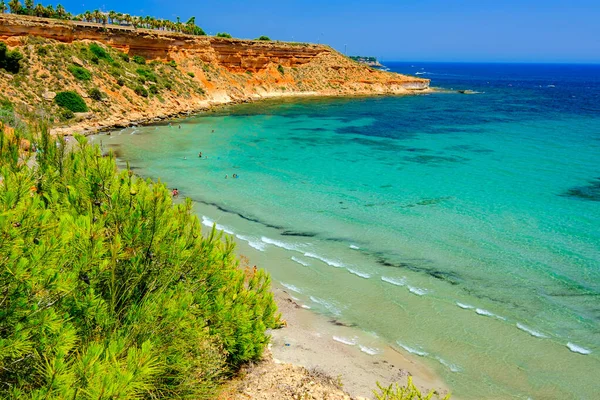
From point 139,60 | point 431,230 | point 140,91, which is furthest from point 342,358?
point 139,60

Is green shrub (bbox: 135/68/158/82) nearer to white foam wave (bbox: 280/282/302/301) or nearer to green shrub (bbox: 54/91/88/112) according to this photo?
green shrub (bbox: 54/91/88/112)

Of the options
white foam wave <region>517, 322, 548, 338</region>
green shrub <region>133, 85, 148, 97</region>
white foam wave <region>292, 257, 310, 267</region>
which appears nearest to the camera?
white foam wave <region>517, 322, 548, 338</region>

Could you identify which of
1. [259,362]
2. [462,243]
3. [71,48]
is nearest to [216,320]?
[259,362]

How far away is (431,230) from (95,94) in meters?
43.5

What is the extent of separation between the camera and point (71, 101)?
Answer: 154 feet

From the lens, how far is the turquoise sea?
1414cm

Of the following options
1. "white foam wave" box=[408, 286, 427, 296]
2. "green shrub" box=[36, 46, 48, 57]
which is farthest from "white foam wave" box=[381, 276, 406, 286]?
"green shrub" box=[36, 46, 48, 57]

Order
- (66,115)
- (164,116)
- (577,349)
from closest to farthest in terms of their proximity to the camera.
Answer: (577,349) < (66,115) < (164,116)

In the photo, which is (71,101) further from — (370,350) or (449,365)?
(449,365)

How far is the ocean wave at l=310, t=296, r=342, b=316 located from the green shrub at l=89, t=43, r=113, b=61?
2128 inches

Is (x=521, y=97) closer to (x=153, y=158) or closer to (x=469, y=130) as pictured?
(x=469, y=130)

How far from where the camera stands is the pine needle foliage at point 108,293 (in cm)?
561

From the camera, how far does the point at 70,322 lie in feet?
Result: 21.4

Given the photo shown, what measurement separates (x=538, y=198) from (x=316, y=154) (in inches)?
766
